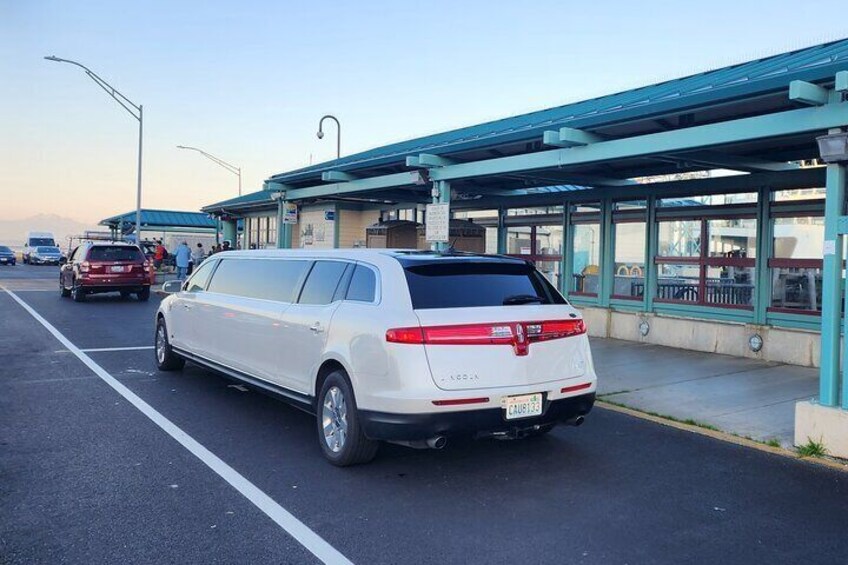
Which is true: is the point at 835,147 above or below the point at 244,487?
above

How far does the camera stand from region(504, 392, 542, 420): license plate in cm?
523

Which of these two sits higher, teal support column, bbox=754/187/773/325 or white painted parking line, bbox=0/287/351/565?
teal support column, bbox=754/187/773/325

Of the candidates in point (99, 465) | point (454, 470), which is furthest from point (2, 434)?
point (454, 470)

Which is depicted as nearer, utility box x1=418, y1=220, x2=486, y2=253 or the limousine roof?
the limousine roof

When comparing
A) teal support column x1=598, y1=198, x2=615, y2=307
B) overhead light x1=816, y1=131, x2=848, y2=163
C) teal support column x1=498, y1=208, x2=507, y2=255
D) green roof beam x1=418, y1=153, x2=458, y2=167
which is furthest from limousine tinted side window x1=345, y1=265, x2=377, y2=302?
teal support column x1=498, y1=208, x2=507, y2=255

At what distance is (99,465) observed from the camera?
18.1 feet

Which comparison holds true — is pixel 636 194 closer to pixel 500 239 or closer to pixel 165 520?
pixel 500 239

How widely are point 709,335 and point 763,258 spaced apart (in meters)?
1.48

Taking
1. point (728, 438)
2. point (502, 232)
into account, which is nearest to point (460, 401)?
point (728, 438)

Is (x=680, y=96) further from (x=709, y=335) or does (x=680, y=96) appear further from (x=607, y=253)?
(x=607, y=253)

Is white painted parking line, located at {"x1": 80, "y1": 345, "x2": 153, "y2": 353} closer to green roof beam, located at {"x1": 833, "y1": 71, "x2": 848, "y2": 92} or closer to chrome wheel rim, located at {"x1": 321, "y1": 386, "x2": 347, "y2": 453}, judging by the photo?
chrome wheel rim, located at {"x1": 321, "y1": 386, "x2": 347, "y2": 453}

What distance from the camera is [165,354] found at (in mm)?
9453

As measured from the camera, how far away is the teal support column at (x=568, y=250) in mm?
14289

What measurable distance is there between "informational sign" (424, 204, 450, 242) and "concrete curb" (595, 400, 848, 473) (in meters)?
4.65
